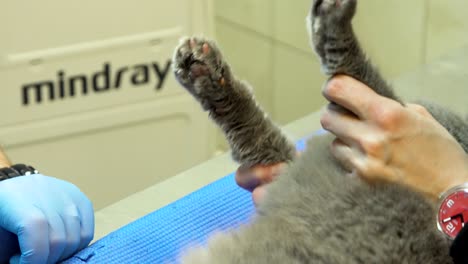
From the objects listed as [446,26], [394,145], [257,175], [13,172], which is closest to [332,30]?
[394,145]

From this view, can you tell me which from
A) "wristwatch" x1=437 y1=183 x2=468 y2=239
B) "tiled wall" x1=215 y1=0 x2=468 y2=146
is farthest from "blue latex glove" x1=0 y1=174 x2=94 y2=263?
"tiled wall" x1=215 y1=0 x2=468 y2=146

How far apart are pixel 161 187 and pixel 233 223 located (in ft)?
0.74

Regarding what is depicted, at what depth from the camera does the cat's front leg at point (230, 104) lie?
2.95ft

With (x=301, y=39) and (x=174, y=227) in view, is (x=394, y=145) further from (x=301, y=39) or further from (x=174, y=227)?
(x=301, y=39)

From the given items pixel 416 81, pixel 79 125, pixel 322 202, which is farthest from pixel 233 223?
pixel 79 125

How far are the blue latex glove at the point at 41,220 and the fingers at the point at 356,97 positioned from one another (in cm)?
42

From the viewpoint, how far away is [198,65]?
0.90 m

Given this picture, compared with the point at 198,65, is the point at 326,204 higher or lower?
lower

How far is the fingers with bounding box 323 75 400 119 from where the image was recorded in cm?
83

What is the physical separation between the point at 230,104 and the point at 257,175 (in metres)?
0.11

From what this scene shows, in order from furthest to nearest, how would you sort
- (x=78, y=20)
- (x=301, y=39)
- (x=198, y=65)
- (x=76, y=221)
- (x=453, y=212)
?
(x=301, y=39), (x=78, y=20), (x=76, y=221), (x=198, y=65), (x=453, y=212)

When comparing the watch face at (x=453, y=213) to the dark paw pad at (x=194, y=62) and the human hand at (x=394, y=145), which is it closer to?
the human hand at (x=394, y=145)

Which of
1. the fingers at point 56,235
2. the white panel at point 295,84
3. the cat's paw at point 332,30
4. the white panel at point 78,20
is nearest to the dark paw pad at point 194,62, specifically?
the cat's paw at point 332,30

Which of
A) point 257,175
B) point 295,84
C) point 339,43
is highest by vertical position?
point 339,43
